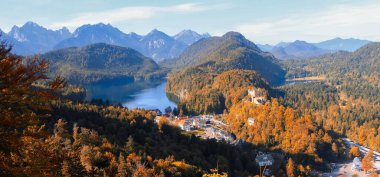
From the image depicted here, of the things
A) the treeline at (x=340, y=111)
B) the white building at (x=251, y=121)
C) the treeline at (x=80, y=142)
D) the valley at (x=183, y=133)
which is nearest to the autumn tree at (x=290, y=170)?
the valley at (x=183, y=133)

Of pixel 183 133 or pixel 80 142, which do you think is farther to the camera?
pixel 183 133

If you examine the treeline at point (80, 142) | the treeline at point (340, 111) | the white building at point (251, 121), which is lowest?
the treeline at point (340, 111)

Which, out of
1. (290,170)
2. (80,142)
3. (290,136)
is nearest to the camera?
(80,142)

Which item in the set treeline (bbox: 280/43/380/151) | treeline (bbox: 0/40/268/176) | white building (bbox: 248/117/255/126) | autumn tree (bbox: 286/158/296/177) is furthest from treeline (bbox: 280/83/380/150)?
treeline (bbox: 0/40/268/176)

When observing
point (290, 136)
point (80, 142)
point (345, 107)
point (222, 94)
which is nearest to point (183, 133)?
point (290, 136)

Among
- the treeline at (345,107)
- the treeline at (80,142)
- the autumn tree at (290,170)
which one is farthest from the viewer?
the treeline at (345,107)

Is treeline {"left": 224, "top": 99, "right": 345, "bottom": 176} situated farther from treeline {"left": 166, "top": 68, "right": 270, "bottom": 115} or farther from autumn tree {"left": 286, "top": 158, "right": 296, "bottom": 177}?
treeline {"left": 166, "top": 68, "right": 270, "bottom": 115}

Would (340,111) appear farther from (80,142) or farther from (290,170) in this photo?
(80,142)

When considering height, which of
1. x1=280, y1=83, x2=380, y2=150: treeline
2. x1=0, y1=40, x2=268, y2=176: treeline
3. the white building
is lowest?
x1=280, y1=83, x2=380, y2=150: treeline

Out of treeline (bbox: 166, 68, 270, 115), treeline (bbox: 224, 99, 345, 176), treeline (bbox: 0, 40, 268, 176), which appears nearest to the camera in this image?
treeline (bbox: 0, 40, 268, 176)

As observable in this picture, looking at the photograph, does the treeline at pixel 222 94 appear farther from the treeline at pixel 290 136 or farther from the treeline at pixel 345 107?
the treeline at pixel 290 136

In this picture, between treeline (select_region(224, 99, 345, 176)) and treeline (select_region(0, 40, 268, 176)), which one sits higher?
treeline (select_region(0, 40, 268, 176))
